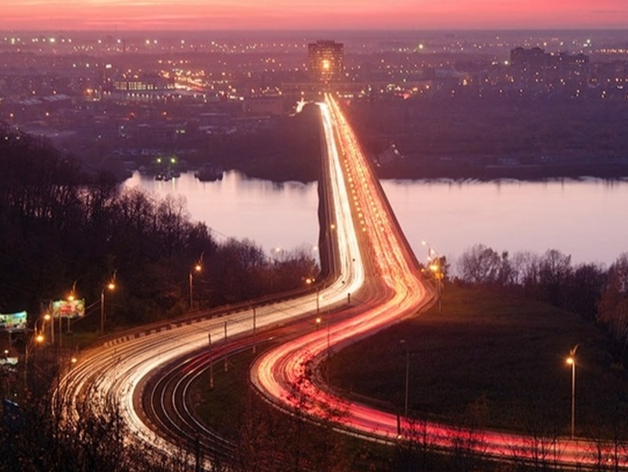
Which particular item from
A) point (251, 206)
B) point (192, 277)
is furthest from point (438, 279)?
point (251, 206)

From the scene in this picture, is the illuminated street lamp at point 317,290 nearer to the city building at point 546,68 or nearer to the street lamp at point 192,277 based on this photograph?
the street lamp at point 192,277

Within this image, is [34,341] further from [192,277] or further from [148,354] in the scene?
[192,277]

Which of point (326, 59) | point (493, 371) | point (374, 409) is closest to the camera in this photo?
point (374, 409)

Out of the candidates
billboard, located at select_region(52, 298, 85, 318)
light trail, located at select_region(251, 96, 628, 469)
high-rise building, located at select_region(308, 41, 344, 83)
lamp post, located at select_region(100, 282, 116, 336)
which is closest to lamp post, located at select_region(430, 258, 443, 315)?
light trail, located at select_region(251, 96, 628, 469)

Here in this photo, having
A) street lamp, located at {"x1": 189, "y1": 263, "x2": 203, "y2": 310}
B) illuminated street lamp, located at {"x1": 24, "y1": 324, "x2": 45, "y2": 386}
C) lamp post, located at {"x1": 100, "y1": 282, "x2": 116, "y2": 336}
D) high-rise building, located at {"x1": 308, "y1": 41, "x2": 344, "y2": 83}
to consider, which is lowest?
high-rise building, located at {"x1": 308, "y1": 41, "x2": 344, "y2": 83}

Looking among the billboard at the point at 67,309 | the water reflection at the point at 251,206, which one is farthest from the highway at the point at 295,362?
the water reflection at the point at 251,206

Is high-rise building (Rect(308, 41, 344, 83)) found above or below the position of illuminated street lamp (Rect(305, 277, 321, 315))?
below

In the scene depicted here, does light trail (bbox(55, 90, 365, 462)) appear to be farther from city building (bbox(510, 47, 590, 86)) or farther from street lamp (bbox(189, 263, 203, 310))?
city building (bbox(510, 47, 590, 86))
